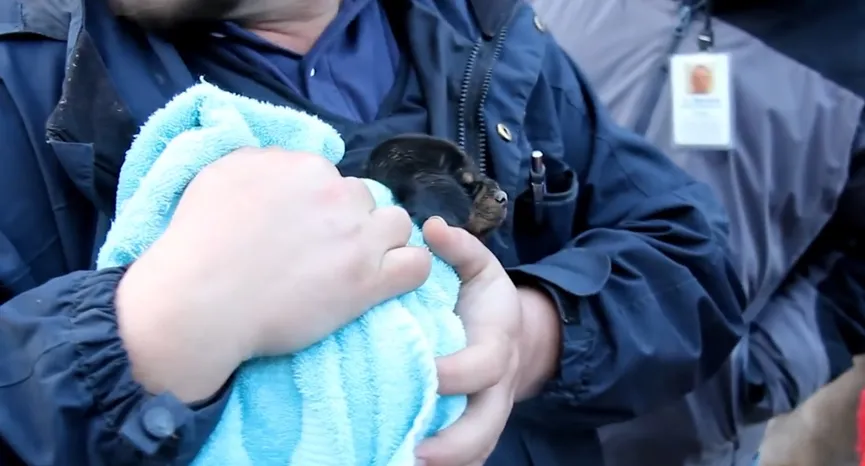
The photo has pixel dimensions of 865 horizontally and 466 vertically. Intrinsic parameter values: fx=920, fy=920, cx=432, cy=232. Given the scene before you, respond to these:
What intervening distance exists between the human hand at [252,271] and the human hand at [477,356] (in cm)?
5

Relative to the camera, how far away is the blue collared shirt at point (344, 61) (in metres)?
0.57

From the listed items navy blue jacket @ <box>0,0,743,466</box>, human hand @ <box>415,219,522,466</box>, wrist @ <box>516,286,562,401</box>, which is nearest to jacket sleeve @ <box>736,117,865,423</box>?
navy blue jacket @ <box>0,0,743,466</box>

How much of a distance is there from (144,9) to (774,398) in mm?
758

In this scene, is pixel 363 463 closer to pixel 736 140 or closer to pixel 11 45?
pixel 11 45

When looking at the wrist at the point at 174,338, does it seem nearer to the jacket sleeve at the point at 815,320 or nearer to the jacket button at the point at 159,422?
the jacket button at the point at 159,422

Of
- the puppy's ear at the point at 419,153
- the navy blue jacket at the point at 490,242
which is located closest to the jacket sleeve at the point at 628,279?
the navy blue jacket at the point at 490,242

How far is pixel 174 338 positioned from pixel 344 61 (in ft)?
0.96

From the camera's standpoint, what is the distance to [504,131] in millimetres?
616

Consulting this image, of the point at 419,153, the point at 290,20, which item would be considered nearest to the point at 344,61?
the point at 290,20

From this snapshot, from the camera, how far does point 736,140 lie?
0.96m

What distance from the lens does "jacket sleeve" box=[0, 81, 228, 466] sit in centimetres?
37

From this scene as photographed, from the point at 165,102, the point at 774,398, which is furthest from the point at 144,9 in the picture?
the point at 774,398

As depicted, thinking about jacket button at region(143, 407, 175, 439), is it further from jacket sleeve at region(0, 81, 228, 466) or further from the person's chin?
the person's chin

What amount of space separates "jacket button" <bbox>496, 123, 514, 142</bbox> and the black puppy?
11cm
